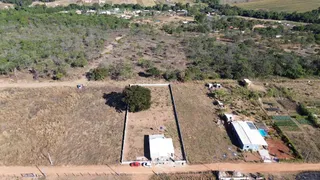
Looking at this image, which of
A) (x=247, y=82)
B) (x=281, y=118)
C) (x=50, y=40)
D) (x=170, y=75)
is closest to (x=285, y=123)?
(x=281, y=118)

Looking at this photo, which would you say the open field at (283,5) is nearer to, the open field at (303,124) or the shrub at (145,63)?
the open field at (303,124)

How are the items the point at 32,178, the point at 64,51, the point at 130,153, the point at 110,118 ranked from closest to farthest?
the point at 32,178 < the point at 130,153 < the point at 110,118 < the point at 64,51

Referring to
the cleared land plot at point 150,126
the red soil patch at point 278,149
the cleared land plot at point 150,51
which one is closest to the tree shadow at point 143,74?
the cleared land plot at point 150,51

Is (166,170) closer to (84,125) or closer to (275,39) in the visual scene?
(84,125)

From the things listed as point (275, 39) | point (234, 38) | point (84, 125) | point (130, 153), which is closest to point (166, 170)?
point (130, 153)

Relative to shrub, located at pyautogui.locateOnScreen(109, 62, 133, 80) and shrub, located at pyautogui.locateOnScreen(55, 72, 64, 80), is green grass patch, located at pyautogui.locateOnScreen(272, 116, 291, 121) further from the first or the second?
shrub, located at pyautogui.locateOnScreen(55, 72, 64, 80)

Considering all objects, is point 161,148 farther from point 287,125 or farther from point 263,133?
point 287,125

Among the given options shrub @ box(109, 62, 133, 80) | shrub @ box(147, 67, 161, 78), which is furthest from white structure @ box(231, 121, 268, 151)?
shrub @ box(109, 62, 133, 80)
